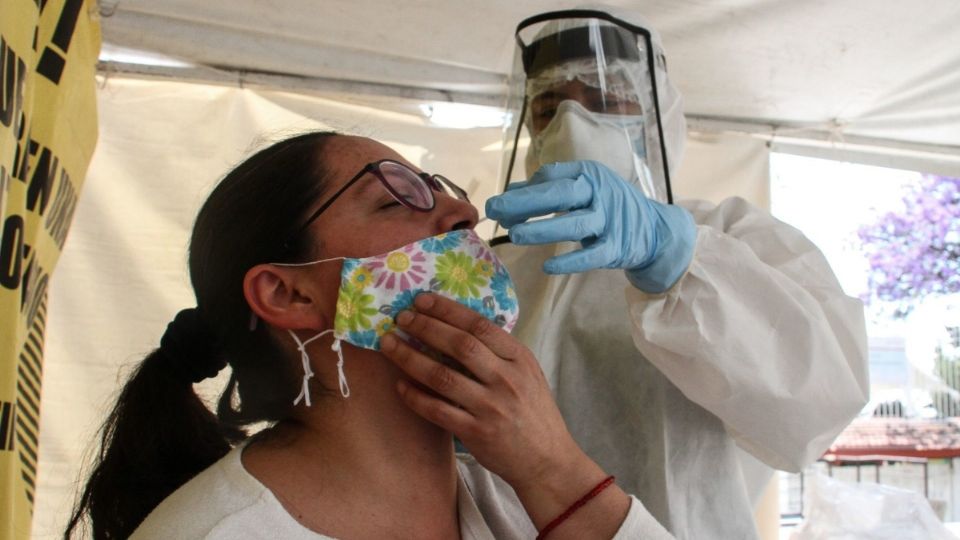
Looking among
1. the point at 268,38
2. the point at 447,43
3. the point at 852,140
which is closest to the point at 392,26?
the point at 447,43

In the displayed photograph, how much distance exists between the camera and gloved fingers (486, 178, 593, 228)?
Answer: 3.53 ft

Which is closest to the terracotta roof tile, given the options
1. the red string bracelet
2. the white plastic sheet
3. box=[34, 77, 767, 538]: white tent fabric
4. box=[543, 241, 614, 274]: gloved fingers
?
the white plastic sheet

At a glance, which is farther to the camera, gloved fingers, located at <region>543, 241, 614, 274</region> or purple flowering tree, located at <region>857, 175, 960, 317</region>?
purple flowering tree, located at <region>857, 175, 960, 317</region>

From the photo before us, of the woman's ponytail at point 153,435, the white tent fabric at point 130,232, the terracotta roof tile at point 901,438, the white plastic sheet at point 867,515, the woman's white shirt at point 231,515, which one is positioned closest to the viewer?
the woman's white shirt at point 231,515

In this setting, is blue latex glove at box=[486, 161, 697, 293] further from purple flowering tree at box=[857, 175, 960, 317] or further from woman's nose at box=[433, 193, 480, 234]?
purple flowering tree at box=[857, 175, 960, 317]

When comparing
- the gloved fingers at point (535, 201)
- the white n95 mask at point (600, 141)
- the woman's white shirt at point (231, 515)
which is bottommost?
the woman's white shirt at point (231, 515)

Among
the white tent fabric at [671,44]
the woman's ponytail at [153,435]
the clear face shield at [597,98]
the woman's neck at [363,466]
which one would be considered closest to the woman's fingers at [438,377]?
the woman's neck at [363,466]

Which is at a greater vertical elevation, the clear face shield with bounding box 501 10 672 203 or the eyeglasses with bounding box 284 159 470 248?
the clear face shield with bounding box 501 10 672 203

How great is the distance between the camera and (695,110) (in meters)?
2.88

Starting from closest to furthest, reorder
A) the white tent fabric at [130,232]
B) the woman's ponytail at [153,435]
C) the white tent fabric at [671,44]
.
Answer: the woman's ponytail at [153,435] → the white tent fabric at [671,44] → the white tent fabric at [130,232]

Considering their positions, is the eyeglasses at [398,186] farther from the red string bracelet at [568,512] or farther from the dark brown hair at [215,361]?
the red string bracelet at [568,512]

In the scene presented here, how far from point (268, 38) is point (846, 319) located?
1.81 meters

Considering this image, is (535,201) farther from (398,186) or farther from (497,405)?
(497,405)

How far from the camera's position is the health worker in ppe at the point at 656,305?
1178mm
